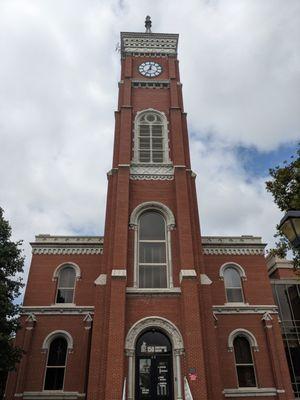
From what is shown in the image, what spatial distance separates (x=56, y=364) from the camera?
20219 mm

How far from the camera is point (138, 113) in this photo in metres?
23.9

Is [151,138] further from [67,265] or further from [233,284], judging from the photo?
[233,284]

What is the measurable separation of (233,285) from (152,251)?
7.28 metres

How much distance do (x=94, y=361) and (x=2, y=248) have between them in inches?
306

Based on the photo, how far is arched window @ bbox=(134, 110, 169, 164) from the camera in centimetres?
2231

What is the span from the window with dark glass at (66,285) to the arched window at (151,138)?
8.48 meters

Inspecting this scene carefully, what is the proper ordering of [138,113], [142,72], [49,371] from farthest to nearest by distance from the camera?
[142,72] < [138,113] < [49,371]

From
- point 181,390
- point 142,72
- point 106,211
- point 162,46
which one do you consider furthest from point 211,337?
point 162,46

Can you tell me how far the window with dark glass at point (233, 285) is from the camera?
2264cm

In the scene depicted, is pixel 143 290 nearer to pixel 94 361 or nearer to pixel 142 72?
pixel 94 361

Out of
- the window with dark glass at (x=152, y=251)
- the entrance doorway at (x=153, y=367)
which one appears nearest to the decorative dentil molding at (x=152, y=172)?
the window with dark glass at (x=152, y=251)

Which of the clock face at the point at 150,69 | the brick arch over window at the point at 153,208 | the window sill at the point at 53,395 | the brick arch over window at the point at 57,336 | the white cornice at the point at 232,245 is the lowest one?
the window sill at the point at 53,395

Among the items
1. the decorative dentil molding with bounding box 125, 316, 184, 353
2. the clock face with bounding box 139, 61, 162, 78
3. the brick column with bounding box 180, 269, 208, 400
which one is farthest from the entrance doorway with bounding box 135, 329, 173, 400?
the clock face with bounding box 139, 61, 162, 78

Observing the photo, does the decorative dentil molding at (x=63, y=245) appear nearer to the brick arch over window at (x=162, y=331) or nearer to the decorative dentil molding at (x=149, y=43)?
the brick arch over window at (x=162, y=331)
